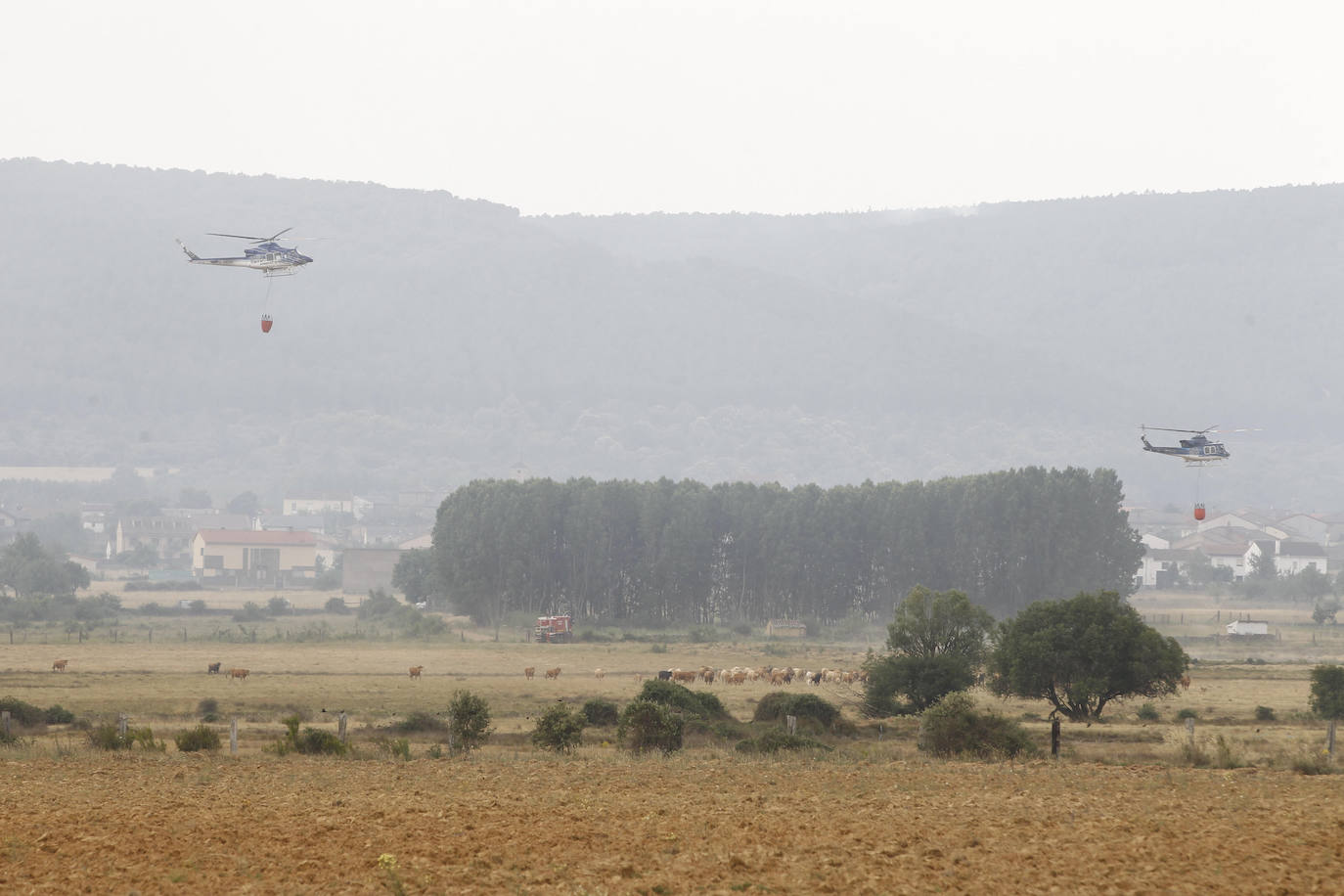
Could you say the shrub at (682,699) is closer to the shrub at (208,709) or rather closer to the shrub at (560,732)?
the shrub at (560,732)

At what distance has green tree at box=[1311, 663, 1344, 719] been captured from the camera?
5191cm

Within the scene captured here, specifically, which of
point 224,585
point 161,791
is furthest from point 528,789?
point 224,585

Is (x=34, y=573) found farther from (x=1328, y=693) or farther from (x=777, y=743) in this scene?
(x=1328, y=693)

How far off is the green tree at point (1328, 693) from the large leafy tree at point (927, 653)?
11.4 meters

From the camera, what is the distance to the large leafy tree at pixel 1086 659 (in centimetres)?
5034

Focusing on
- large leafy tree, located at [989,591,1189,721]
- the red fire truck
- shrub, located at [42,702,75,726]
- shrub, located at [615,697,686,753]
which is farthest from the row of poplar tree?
shrub, located at [615,697,686,753]

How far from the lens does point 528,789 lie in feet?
92.8

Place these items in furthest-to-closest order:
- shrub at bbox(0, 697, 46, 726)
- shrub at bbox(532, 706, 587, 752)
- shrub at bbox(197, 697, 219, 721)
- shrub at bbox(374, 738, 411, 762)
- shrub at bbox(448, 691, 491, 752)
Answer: shrub at bbox(197, 697, 219, 721), shrub at bbox(0, 697, 46, 726), shrub at bbox(448, 691, 491, 752), shrub at bbox(532, 706, 587, 752), shrub at bbox(374, 738, 411, 762)

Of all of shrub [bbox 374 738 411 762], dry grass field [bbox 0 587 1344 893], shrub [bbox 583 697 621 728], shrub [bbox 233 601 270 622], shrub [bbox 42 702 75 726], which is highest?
dry grass field [bbox 0 587 1344 893]

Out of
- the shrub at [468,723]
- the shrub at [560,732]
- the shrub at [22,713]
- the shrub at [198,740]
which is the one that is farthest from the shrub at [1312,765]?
the shrub at [22,713]

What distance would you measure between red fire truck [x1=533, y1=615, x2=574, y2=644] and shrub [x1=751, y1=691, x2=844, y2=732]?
58751 mm

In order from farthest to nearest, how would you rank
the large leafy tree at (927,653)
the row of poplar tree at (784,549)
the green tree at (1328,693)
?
the row of poplar tree at (784,549)
the large leafy tree at (927,653)
the green tree at (1328,693)

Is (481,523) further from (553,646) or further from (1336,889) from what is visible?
(1336,889)

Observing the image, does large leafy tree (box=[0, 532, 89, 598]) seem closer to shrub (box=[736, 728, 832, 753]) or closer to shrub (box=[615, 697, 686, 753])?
shrub (box=[615, 697, 686, 753])
